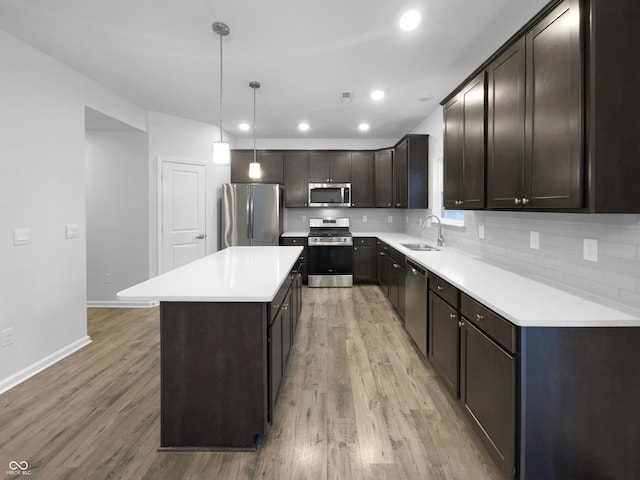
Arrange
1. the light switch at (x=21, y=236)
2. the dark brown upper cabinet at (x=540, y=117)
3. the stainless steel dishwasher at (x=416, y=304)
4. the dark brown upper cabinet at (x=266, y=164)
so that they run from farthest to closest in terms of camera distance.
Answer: the dark brown upper cabinet at (x=266, y=164) < the stainless steel dishwasher at (x=416, y=304) < the light switch at (x=21, y=236) < the dark brown upper cabinet at (x=540, y=117)

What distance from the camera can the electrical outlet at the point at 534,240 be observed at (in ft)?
7.78

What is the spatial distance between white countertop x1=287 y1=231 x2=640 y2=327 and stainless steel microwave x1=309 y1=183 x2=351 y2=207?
12.0 ft

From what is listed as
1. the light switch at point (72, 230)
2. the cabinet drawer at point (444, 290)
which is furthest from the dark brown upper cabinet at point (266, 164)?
the cabinet drawer at point (444, 290)

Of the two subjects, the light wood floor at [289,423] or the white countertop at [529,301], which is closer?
the white countertop at [529,301]

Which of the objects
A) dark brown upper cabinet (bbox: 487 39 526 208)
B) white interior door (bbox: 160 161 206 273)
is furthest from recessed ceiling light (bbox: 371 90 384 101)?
white interior door (bbox: 160 161 206 273)

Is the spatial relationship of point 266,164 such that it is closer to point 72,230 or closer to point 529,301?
point 72,230

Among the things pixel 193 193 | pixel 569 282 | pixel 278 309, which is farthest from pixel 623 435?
pixel 193 193

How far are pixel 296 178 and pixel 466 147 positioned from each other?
12.8ft

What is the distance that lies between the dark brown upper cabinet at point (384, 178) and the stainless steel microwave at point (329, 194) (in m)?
0.51

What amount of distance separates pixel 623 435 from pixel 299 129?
5258 millimetres

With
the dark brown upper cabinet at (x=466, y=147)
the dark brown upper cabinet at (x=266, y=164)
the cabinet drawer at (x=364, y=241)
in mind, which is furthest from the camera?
the dark brown upper cabinet at (x=266, y=164)

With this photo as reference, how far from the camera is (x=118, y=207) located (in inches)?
184

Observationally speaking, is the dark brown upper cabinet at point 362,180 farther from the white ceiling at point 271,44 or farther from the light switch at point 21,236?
the light switch at point 21,236

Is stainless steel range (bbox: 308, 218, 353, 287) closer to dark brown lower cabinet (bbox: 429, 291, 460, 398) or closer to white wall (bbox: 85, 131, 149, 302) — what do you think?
white wall (bbox: 85, 131, 149, 302)
